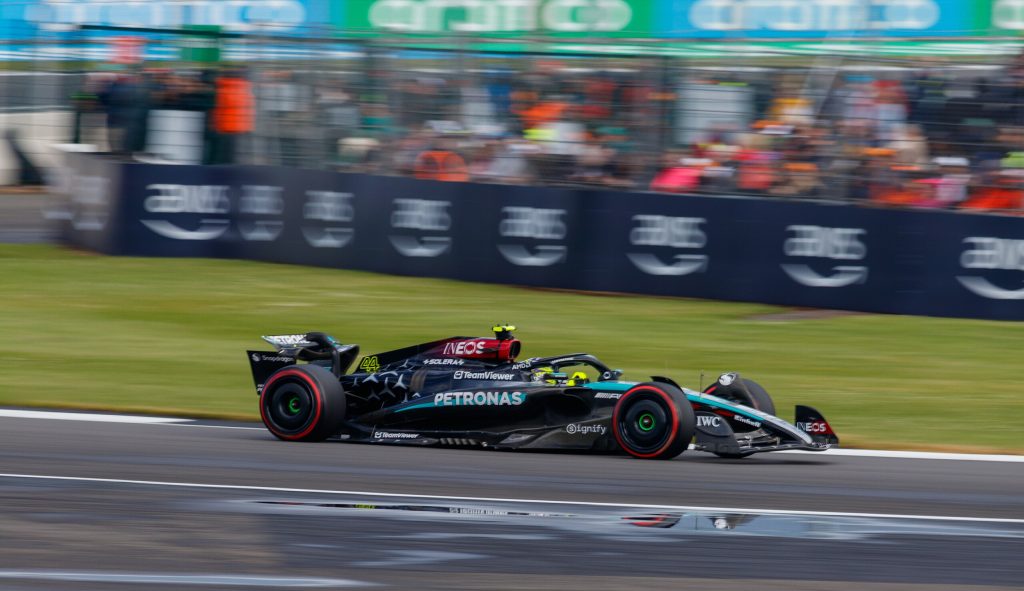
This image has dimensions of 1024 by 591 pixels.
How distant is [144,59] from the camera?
19.2 metres

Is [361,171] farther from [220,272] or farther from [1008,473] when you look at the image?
[1008,473]

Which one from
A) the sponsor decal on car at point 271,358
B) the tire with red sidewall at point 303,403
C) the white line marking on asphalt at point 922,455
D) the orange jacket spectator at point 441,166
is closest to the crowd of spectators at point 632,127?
the orange jacket spectator at point 441,166

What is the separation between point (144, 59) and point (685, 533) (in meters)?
14.4

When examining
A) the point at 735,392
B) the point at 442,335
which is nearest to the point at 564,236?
the point at 442,335

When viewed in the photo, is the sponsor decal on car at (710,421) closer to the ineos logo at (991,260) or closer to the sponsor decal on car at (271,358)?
the sponsor decal on car at (271,358)

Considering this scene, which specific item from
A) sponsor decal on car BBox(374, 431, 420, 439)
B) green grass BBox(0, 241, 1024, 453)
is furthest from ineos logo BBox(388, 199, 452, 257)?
sponsor decal on car BBox(374, 431, 420, 439)

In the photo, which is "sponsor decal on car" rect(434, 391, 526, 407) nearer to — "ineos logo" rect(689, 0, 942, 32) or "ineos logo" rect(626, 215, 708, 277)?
"ineos logo" rect(626, 215, 708, 277)

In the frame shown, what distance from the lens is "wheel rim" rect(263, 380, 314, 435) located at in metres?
8.55

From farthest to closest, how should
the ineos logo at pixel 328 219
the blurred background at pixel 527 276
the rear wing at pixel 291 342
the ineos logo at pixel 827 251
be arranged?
the ineos logo at pixel 328 219, the ineos logo at pixel 827 251, the rear wing at pixel 291 342, the blurred background at pixel 527 276

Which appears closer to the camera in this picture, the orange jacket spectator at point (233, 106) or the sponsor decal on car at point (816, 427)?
the sponsor decal on car at point (816, 427)

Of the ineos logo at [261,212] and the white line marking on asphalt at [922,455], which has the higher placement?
the ineos logo at [261,212]

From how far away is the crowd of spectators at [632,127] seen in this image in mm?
14109

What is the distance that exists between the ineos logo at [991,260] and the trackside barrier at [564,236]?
0.03 ft

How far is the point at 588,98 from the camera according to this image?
1606 cm
